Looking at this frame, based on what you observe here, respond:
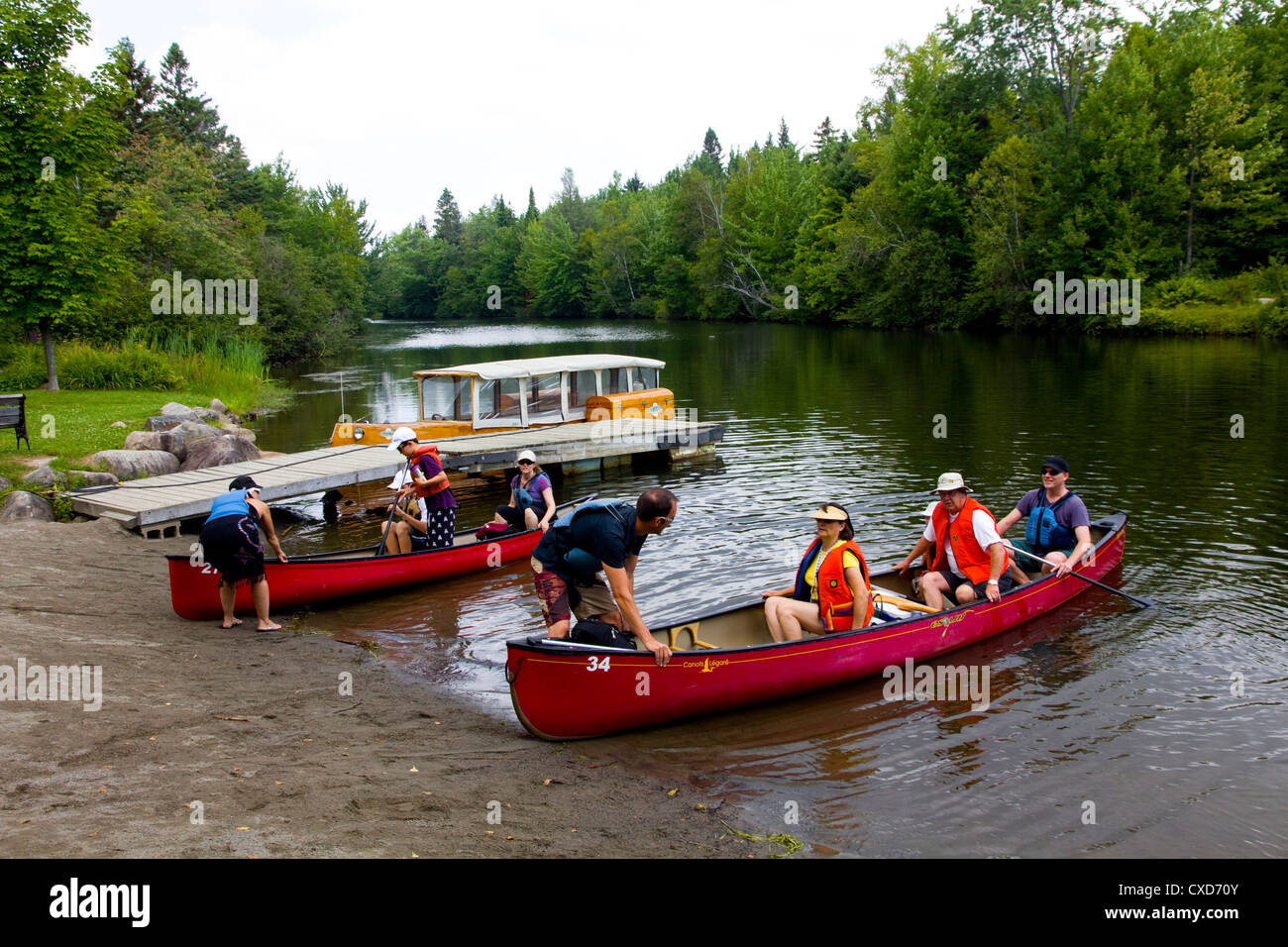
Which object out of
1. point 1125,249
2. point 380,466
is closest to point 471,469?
point 380,466

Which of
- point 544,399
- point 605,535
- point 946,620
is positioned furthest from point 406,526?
point 544,399

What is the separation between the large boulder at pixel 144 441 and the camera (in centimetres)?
1969

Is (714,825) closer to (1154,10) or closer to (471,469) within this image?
(471,469)

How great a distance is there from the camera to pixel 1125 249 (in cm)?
5206

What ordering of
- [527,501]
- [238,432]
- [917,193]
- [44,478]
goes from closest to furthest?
1. [527,501]
2. [44,478]
3. [238,432]
4. [917,193]

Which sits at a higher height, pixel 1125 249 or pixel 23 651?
pixel 1125 249

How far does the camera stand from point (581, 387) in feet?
77.3

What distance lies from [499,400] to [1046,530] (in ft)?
44.3

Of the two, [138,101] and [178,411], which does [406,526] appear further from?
[138,101]

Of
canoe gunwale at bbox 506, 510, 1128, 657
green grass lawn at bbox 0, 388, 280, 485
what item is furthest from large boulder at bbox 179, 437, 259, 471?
canoe gunwale at bbox 506, 510, 1128, 657

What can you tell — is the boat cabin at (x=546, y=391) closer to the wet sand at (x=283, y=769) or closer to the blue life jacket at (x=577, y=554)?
the wet sand at (x=283, y=769)

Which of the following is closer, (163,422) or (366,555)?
(366,555)

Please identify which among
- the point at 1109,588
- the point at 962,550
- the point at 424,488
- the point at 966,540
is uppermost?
the point at 424,488

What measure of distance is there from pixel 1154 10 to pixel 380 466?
6004 cm
